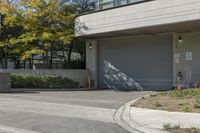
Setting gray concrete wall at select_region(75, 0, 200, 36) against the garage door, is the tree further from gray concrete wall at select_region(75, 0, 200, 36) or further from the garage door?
the garage door

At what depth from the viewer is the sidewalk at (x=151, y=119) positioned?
11.6 metres

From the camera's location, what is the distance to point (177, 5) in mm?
23078

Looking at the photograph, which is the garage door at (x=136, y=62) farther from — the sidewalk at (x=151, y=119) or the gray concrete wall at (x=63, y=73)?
the sidewalk at (x=151, y=119)

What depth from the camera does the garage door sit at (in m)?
28.0

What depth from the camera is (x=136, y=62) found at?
29766 mm

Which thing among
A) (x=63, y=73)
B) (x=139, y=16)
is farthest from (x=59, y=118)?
(x=63, y=73)

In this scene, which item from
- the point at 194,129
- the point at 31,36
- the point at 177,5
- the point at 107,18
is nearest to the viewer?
the point at 194,129

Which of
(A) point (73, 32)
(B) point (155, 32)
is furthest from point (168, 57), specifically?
(A) point (73, 32)

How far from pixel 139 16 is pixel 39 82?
946cm

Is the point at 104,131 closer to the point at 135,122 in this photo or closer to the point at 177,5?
the point at 135,122

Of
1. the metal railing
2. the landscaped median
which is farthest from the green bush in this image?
the landscaped median

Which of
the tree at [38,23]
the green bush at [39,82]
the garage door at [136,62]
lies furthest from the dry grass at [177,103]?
the tree at [38,23]

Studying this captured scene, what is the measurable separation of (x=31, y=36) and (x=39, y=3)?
2.73m

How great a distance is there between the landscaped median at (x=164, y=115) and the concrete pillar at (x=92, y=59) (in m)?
13.8
